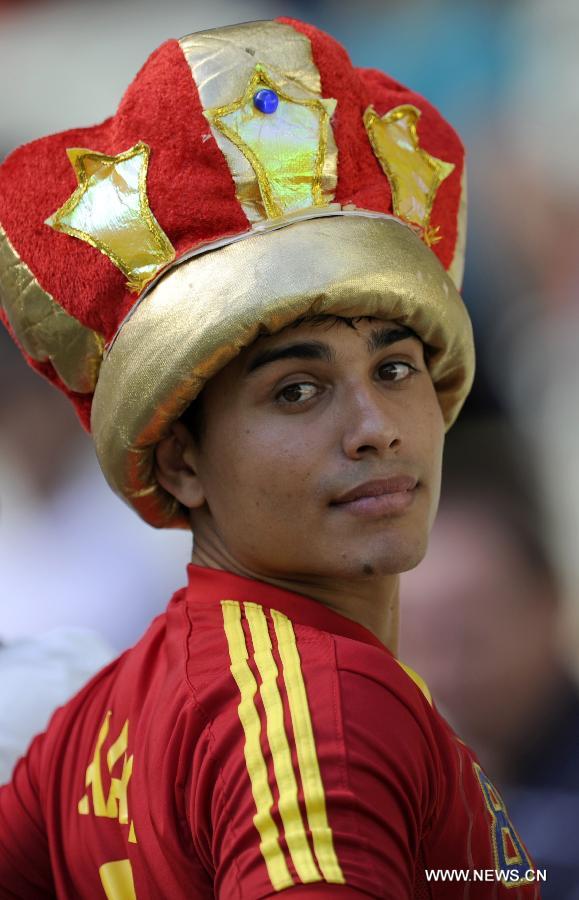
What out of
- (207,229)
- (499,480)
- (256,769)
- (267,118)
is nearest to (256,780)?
(256,769)

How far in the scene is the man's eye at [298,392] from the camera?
121 cm

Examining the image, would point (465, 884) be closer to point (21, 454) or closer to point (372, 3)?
point (21, 454)

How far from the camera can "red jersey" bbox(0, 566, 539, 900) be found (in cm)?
90

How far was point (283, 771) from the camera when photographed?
3.04ft

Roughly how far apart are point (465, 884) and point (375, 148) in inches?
35.6

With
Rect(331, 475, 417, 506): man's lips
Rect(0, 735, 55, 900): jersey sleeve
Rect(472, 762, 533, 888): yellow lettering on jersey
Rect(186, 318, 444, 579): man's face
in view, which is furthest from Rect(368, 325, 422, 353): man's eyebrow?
Rect(0, 735, 55, 900): jersey sleeve

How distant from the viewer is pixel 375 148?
1.35 metres

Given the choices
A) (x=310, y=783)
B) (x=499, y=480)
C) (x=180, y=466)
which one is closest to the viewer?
(x=310, y=783)

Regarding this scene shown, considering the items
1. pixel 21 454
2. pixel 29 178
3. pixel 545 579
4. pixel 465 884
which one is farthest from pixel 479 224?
pixel 465 884

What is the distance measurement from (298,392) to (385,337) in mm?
129

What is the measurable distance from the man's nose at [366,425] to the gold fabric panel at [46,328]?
1.18 ft

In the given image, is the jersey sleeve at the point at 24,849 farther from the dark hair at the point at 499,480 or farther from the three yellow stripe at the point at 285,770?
the dark hair at the point at 499,480

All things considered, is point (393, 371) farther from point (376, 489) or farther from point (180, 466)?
point (180, 466)

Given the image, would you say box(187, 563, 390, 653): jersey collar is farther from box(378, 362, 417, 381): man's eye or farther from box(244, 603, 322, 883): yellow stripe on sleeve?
box(378, 362, 417, 381): man's eye
